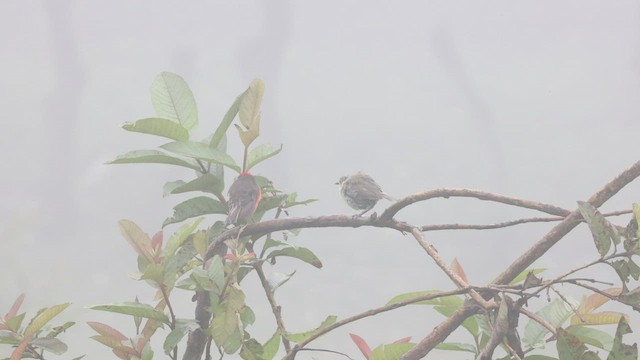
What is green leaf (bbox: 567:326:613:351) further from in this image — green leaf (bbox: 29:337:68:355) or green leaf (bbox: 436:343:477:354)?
green leaf (bbox: 29:337:68:355)

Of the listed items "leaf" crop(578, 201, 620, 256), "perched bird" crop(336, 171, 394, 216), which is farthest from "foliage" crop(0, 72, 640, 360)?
"perched bird" crop(336, 171, 394, 216)

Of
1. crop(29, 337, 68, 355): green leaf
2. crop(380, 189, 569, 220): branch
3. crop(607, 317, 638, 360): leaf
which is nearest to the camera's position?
crop(607, 317, 638, 360): leaf

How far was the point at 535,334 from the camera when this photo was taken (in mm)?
587

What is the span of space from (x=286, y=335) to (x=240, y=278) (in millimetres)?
133

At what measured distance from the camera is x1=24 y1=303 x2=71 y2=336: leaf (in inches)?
28.3

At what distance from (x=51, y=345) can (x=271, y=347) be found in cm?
28

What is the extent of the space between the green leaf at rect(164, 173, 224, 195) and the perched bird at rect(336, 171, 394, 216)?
Answer: 352mm

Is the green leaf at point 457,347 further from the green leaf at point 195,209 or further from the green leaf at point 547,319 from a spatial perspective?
the green leaf at point 195,209

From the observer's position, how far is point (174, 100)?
2.53ft

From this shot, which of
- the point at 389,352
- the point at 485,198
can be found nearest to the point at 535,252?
the point at 485,198

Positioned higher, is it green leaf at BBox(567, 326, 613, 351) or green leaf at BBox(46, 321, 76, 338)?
green leaf at BBox(46, 321, 76, 338)

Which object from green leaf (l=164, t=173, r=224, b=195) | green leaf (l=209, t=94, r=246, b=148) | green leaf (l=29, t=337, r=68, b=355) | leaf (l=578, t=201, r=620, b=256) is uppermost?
green leaf (l=209, t=94, r=246, b=148)

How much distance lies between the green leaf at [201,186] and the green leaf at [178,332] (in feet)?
0.54

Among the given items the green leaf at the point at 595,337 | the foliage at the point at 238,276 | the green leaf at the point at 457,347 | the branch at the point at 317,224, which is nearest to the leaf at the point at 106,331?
the foliage at the point at 238,276
